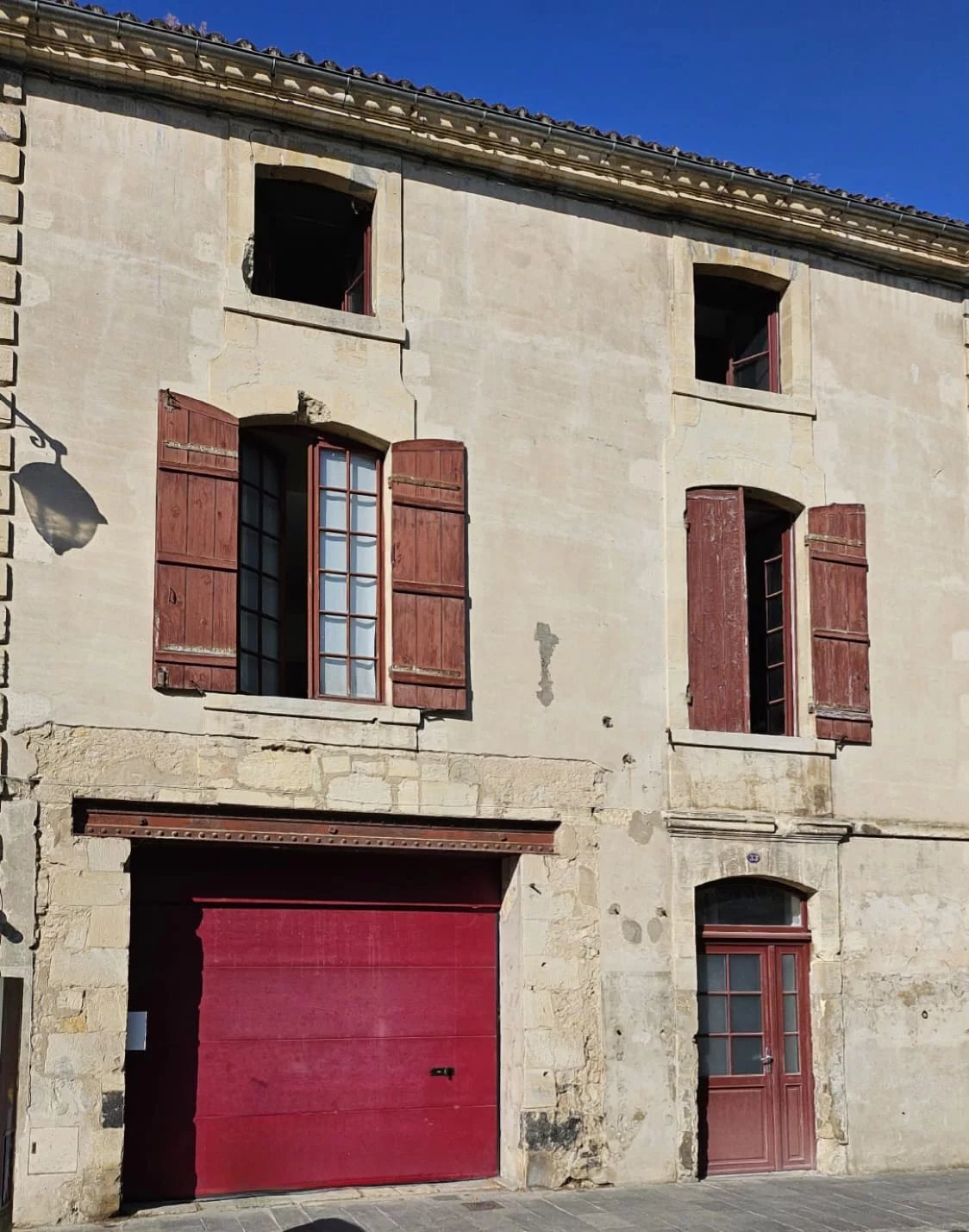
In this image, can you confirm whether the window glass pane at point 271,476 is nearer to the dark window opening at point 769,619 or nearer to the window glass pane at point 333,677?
the window glass pane at point 333,677

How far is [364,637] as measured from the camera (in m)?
10.9

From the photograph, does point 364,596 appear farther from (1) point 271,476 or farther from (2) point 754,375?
(2) point 754,375

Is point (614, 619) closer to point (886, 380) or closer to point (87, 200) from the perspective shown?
point (886, 380)

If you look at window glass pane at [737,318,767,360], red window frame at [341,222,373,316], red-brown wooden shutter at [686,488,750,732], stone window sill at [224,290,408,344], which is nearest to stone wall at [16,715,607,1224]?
red-brown wooden shutter at [686,488,750,732]

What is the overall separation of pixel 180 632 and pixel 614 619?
3348 mm

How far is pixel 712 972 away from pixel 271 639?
163 inches

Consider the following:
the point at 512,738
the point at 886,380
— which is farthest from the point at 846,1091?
the point at 886,380

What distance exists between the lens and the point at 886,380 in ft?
43.3

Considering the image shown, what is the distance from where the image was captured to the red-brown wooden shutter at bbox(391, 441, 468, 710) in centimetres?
1076

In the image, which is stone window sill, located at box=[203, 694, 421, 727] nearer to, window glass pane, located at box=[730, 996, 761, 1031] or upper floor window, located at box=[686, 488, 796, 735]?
upper floor window, located at box=[686, 488, 796, 735]

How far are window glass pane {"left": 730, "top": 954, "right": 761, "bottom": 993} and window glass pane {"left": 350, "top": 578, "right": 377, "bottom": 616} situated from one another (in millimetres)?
3826

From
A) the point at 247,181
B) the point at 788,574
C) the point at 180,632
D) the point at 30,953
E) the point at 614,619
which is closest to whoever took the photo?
the point at 30,953

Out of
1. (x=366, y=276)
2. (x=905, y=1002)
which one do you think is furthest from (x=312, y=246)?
(x=905, y=1002)

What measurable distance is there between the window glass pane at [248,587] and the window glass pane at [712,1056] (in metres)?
4.60
